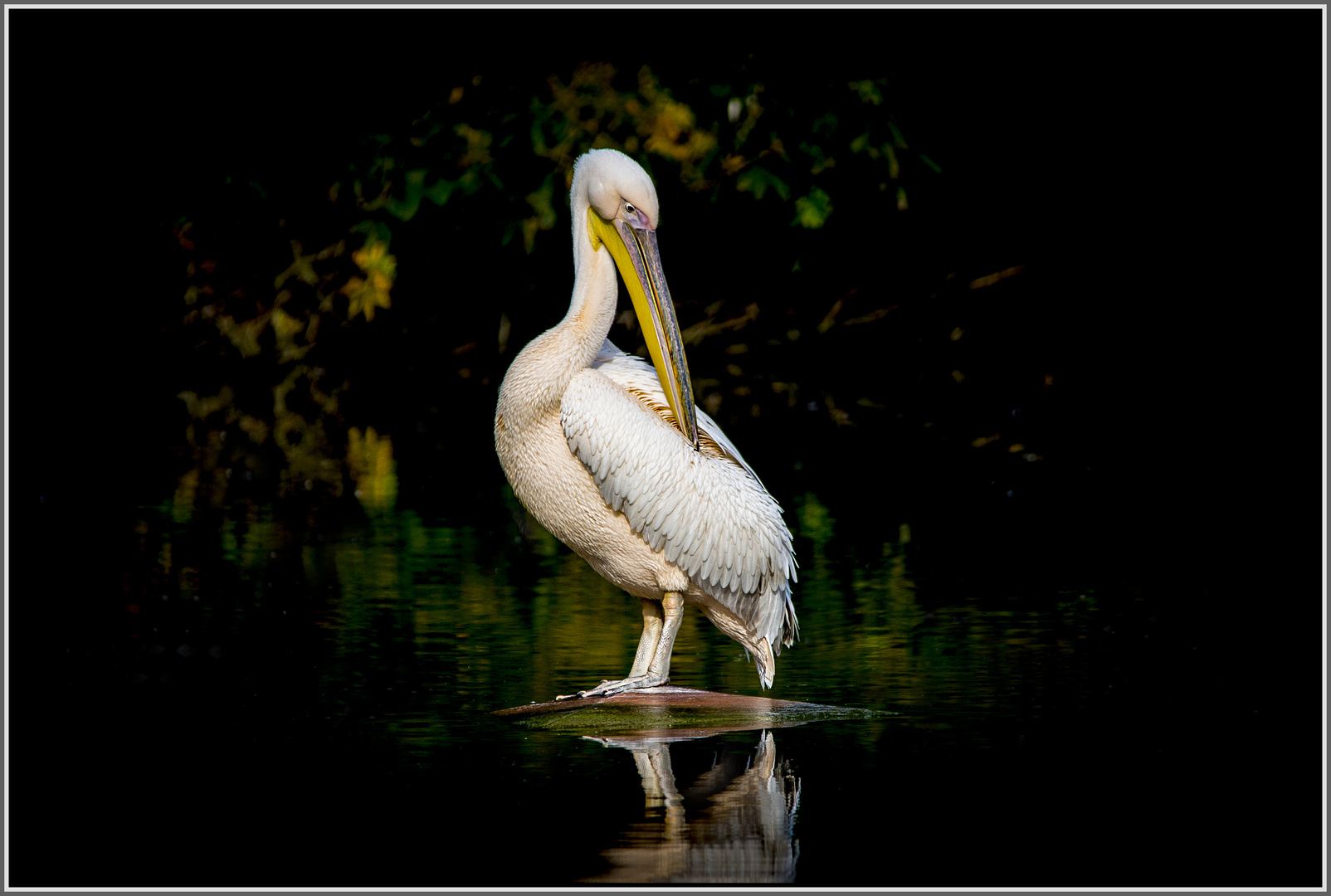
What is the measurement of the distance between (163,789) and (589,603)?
118 inches

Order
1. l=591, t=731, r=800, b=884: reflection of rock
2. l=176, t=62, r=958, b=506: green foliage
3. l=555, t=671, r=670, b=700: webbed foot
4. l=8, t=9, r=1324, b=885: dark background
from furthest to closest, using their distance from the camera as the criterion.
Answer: l=176, t=62, r=958, b=506: green foliage
l=8, t=9, r=1324, b=885: dark background
l=555, t=671, r=670, b=700: webbed foot
l=591, t=731, r=800, b=884: reflection of rock

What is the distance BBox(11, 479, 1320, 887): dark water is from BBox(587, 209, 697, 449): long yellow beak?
3.46 feet

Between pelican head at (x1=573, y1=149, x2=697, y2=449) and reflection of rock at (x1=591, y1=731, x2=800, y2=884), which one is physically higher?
pelican head at (x1=573, y1=149, x2=697, y2=449)

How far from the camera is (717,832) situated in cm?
452

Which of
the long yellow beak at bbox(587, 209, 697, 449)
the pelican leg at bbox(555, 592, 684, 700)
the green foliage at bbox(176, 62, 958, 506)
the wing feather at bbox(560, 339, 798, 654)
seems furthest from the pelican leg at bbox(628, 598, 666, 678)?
the green foliage at bbox(176, 62, 958, 506)

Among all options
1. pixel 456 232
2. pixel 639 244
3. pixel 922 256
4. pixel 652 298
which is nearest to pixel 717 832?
pixel 652 298

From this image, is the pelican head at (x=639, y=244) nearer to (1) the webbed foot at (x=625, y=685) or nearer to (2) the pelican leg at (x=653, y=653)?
(2) the pelican leg at (x=653, y=653)

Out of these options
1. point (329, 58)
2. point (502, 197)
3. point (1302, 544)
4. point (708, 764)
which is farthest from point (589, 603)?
point (329, 58)

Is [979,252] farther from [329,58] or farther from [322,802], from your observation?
[322,802]

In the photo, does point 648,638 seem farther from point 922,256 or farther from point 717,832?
point 922,256

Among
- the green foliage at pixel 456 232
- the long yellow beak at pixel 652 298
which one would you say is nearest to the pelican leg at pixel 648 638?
the long yellow beak at pixel 652 298

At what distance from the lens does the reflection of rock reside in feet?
13.8

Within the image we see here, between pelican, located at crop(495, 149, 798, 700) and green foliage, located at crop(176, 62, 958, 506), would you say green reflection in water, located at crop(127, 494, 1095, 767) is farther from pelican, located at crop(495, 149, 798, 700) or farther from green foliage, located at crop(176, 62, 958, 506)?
green foliage, located at crop(176, 62, 958, 506)

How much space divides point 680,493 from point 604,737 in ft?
2.81
